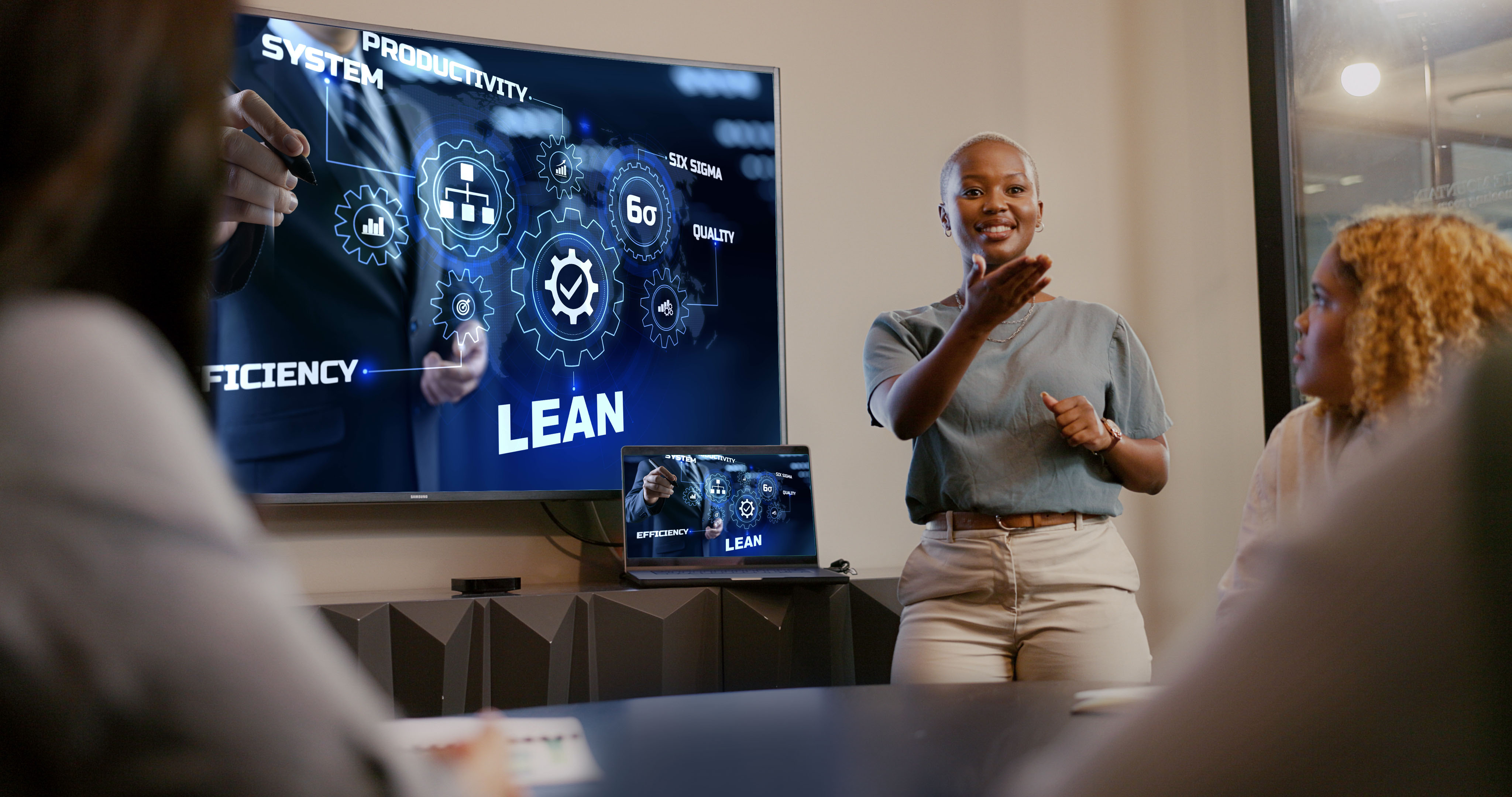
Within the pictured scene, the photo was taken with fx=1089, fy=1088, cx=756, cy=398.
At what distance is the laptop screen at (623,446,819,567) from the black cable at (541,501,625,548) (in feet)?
0.69

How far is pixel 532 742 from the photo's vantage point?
1041 mm

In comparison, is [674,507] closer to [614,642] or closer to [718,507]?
[718,507]

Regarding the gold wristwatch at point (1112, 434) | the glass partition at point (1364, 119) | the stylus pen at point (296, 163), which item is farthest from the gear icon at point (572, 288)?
the glass partition at point (1364, 119)

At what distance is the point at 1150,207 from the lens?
11.9 feet

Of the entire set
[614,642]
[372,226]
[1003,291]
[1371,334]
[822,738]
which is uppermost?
[372,226]

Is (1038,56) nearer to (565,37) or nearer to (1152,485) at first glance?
(565,37)

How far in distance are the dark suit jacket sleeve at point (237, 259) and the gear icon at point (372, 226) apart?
17 cm

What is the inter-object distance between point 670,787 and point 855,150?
8.68 ft

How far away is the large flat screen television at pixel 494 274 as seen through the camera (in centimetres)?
249

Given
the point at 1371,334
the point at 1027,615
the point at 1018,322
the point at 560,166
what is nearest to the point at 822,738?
the point at 1027,615

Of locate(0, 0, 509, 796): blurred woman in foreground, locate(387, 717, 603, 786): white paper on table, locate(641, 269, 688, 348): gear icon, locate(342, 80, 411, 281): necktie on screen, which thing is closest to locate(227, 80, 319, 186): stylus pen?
locate(342, 80, 411, 281): necktie on screen

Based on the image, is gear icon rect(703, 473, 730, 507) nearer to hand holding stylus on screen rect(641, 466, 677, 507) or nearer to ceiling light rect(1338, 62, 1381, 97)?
hand holding stylus on screen rect(641, 466, 677, 507)

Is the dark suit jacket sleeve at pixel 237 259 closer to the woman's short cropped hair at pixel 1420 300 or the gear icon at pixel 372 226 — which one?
the gear icon at pixel 372 226

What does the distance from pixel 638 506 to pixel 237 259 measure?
106cm
